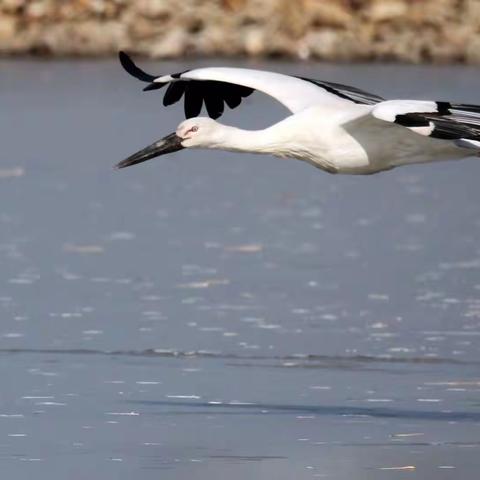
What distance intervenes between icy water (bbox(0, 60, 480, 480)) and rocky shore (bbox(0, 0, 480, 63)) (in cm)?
474

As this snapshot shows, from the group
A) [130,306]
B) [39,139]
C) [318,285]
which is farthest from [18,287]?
[39,139]

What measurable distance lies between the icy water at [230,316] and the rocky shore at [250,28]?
187 inches

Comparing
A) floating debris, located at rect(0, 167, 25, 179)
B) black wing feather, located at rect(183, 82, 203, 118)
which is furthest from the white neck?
floating debris, located at rect(0, 167, 25, 179)

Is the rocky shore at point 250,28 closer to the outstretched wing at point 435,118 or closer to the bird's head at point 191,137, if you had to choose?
the bird's head at point 191,137

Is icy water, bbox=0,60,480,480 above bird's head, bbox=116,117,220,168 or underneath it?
underneath

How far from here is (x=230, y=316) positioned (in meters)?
11.9

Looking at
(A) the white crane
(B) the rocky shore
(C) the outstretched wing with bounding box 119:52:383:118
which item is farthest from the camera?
(B) the rocky shore

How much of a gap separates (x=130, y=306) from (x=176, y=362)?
1.20 metres

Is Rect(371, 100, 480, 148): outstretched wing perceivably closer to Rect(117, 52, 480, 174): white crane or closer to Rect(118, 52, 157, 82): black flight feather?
Rect(117, 52, 480, 174): white crane

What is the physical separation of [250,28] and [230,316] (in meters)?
11.8

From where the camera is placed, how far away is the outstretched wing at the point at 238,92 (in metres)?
11.4

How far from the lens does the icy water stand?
9266 mm

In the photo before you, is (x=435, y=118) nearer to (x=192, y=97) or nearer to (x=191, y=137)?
(x=191, y=137)

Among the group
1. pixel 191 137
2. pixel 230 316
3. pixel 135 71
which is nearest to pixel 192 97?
pixel 135 71
